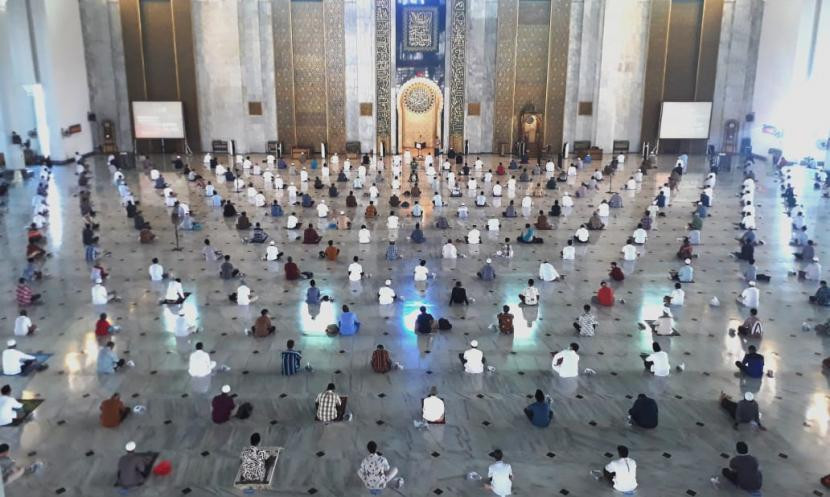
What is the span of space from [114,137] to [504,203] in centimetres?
1597

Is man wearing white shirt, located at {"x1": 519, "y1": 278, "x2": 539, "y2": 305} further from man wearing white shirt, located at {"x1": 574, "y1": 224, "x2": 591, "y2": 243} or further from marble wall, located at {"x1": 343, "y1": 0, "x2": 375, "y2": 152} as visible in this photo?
marble wall, located at {"x1": 343, "y1": 0, "x2": 375, "y2": 152}

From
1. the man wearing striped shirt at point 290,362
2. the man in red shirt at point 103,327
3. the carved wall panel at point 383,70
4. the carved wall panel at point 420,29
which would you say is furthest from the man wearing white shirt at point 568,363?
the carved wall panel at point 420,29

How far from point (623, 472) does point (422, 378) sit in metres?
3.11

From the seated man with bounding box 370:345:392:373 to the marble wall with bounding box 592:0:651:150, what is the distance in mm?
20201

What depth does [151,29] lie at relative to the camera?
87.5ft

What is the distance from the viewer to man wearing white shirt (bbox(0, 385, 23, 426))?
824cm

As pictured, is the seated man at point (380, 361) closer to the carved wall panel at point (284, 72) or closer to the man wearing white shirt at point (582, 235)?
the man wearing white shirt at point (582, 235)

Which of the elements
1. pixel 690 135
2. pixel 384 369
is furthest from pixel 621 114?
pixel 384 369

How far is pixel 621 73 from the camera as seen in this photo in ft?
90.0

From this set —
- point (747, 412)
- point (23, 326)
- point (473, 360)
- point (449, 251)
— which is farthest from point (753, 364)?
point (23, 326)

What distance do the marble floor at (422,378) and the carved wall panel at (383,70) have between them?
12559 mm

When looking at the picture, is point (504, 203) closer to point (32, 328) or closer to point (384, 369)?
point (384, 369)

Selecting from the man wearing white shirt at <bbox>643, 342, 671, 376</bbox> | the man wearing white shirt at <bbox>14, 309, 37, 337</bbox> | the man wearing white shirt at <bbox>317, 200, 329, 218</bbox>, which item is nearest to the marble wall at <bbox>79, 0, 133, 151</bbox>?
the man wearing white shirt at <bbox>317, 200, 329, 218</bbox>

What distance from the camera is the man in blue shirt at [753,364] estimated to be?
9.48m
